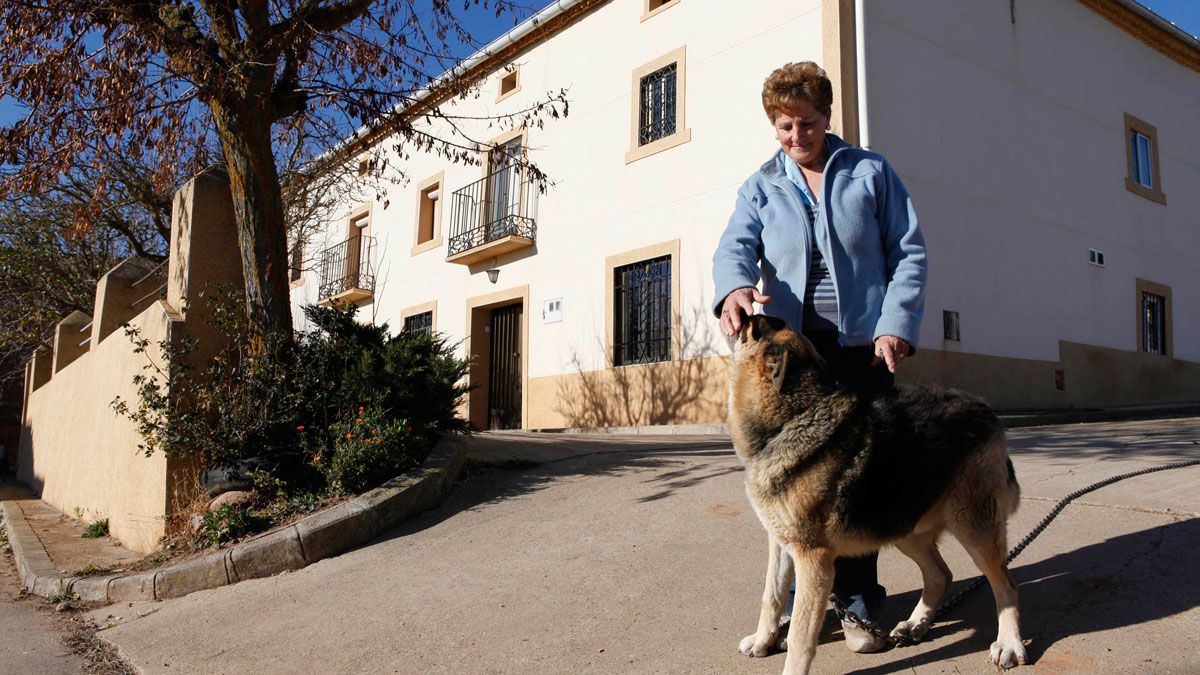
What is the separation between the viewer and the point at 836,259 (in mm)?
2879

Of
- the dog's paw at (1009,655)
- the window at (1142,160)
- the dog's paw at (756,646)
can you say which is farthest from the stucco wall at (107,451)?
the window at (1142,160)

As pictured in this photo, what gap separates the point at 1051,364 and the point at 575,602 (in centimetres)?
1111

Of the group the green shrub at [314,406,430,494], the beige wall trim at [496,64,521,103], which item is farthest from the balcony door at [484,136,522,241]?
the green shrub at [314,406,430,494]

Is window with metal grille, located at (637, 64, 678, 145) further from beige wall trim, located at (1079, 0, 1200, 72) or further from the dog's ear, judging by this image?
the dog's ear

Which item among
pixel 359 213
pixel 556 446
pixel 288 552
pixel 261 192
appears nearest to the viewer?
pixel 288 552

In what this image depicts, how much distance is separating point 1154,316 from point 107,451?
54.3 ft

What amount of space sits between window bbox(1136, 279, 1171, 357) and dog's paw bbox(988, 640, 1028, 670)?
46.3 ft

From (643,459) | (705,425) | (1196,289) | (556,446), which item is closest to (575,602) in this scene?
(643,459)

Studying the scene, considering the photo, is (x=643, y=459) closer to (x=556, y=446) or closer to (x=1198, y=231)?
(x=556, y=446)

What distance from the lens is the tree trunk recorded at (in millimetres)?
6504

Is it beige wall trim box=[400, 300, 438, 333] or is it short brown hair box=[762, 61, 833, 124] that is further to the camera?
beige wall trim box=[400, 300, 438, 333]

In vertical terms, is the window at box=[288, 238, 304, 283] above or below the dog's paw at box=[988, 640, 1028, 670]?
above

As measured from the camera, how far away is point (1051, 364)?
40.0ft

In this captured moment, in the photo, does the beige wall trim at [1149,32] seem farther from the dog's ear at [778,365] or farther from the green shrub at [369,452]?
the dog's ear at [778,365]
